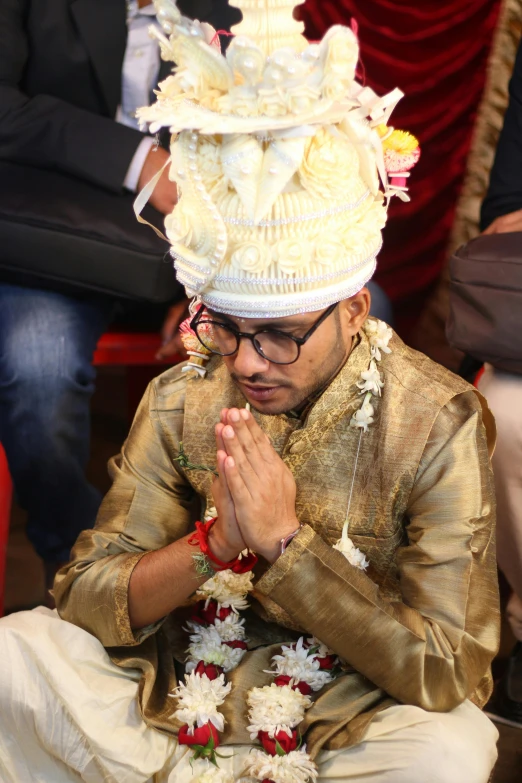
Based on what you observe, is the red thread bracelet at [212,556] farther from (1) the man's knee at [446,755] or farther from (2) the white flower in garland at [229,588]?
(1) the man's knee at [446,755]

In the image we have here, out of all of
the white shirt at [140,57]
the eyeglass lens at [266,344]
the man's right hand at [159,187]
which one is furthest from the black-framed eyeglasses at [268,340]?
the white shirt at [140,57]

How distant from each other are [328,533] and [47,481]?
126 centimetres

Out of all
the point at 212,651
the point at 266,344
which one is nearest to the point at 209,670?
the point at 212,651

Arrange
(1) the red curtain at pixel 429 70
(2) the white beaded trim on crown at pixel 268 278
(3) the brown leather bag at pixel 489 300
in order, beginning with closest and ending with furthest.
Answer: (2) the white beaded trim on crown at pixel 268 278, (3) the brown leather bag at pixel 489 300, (1) the red curtain at pixel 429 70

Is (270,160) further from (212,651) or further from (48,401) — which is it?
(48,401)

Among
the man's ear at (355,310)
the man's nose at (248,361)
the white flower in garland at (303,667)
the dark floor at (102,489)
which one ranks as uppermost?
the man's ear at (355,310)

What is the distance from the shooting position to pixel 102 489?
13.6ft

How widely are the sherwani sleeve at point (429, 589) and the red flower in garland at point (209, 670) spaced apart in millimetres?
309

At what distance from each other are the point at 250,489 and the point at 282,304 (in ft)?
1.25

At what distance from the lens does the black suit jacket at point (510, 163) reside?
10.6 ft

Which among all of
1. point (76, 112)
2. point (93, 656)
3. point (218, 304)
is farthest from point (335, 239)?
point (76, 112)

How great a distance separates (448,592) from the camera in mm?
2145

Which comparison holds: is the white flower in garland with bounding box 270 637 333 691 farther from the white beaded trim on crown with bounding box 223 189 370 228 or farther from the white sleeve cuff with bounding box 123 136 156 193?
the white sleeve cuff with bounding box 123 136 156 193

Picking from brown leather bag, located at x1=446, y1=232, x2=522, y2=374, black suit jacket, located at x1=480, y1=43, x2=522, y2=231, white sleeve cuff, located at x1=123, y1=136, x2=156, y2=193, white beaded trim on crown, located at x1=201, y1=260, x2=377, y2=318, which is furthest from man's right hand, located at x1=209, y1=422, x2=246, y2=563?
black suit jacket, located at x1=480, y1=43, x2=522, y2=231
